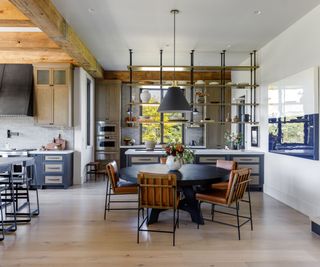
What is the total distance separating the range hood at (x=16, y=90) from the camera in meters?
6.36

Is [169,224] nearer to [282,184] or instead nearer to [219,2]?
[282,184]

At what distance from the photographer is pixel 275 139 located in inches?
213

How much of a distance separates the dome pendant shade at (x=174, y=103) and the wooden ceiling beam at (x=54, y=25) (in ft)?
6.04

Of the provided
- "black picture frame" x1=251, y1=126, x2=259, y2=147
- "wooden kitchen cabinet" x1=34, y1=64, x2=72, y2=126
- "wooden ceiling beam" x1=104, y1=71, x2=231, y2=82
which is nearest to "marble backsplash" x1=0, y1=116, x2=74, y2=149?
→ "wooden kitchen cabinet" x1=34, y1=64, x2=72, y2=126

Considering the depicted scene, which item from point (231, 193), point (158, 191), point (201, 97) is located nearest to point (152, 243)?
point (158, 191)

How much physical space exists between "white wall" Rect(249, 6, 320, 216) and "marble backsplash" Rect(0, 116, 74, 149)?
4.40 m

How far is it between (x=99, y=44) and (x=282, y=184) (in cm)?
436

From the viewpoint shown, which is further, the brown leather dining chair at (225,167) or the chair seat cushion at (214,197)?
the brown leather dining chair at (225,167)

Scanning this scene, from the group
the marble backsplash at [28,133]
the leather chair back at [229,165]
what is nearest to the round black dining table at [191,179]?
the leather chair back at [229,165]

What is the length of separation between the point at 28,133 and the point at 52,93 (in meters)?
1.19

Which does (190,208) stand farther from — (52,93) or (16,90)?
(16,90)

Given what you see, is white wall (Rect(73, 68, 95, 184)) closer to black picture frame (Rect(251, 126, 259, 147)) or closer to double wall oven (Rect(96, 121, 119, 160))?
double wall oven (Rect(96, 121, 119, 160))

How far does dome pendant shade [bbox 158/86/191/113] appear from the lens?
4.71 meters

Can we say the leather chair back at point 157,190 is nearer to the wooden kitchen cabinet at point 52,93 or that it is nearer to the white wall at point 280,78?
the white wall at point 280,78
